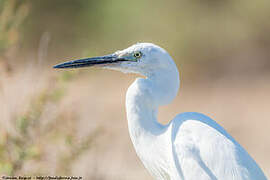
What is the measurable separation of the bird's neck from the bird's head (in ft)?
0.17

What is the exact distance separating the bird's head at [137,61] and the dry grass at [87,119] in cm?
71

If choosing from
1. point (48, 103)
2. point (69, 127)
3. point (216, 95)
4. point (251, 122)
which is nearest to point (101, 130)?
point (69, 127)

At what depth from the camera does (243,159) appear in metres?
2.85

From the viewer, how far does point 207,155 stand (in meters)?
2.83

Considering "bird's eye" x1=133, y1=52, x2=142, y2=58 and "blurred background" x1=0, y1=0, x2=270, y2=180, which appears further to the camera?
"blurred background" x1=0, y1=0, x2=270, y2=180

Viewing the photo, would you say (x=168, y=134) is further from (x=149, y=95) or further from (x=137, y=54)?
(x=137, y=54)

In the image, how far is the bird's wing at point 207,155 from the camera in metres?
2.79

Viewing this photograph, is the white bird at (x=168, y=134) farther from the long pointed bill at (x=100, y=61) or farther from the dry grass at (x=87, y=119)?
the dry grass at (x=87, y=119)

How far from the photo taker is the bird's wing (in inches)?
110

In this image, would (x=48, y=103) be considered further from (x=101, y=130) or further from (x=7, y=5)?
(x=7, y=5)

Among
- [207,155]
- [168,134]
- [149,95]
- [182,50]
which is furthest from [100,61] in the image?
[182,50]

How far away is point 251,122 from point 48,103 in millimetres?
5168

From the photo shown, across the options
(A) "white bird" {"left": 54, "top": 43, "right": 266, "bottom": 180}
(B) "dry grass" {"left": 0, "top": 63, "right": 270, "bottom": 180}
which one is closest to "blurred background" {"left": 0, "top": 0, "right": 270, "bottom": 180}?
(B) "dry grass" {"left": 0, "top": 63, "right": 270, "bottom": 180}

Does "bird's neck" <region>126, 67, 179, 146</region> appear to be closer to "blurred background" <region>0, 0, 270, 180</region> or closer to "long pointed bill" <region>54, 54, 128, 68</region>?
"long pointed bill" <region>54, 54, 128, 68</region>
